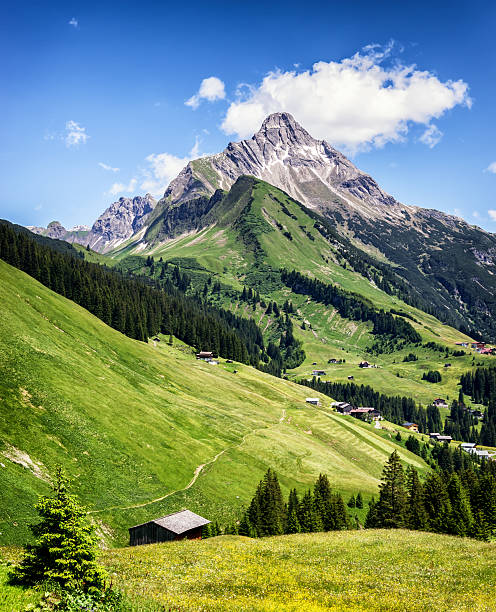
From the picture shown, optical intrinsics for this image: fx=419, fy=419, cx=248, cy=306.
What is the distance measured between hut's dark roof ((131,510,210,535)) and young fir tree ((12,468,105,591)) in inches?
1305

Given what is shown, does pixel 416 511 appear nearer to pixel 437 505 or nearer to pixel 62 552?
pixel 437 505

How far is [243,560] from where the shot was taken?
39750 millimetres

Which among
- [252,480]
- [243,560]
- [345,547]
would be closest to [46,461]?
[243,560]

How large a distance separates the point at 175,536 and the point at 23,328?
55032 mm

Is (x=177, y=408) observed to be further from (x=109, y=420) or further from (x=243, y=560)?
(x=243, y=560)

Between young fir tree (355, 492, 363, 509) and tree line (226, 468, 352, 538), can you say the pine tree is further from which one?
young fir tree (355, 492, 363, 509)

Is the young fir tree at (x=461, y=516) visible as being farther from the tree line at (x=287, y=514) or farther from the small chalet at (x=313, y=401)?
the small chalet at (x=313, y=401)

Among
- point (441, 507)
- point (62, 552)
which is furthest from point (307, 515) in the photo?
point (62, 552)

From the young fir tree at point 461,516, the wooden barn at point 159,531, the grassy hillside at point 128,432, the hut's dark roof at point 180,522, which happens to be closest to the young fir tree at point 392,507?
the young fir tree at point 461,516

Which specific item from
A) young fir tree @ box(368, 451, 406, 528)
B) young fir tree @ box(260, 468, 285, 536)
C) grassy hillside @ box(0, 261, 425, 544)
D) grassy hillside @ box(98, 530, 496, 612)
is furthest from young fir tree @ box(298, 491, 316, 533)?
grassy hillside @ box(98, 530, 496, 612)

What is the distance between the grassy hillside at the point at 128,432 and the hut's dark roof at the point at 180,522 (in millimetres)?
5267

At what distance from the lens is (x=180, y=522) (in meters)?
55.2

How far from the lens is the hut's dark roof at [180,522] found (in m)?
53.4

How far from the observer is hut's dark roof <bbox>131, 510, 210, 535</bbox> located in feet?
175
